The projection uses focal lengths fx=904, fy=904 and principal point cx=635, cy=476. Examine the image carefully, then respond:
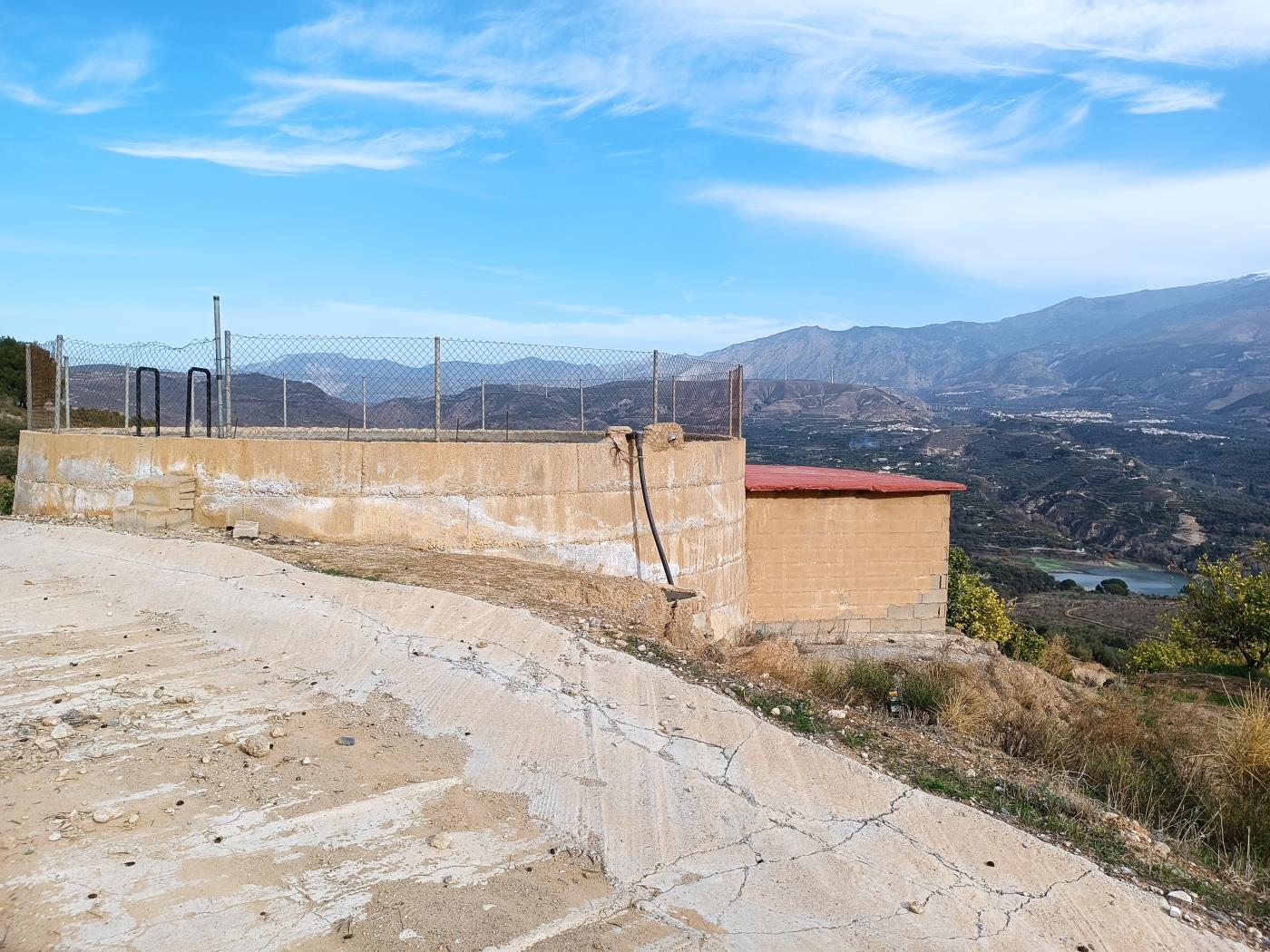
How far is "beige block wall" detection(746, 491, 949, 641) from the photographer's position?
594 inches

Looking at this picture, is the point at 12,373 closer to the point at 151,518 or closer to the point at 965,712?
the point at 151,518

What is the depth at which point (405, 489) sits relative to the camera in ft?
34.6

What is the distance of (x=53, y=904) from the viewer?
11.5 ft

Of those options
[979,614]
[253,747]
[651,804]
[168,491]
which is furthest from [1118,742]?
[979,614]

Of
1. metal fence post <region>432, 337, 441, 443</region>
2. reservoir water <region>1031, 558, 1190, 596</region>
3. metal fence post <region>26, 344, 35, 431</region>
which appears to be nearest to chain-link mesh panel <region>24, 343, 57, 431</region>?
metal fence post <region>26, 344, 35, 431</region>

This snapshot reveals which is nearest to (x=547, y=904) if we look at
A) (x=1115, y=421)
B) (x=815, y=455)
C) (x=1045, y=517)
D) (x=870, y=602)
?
(x=870, y=602)

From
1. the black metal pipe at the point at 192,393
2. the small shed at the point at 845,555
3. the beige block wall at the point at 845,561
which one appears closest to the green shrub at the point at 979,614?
the small shed at the point at 845,555

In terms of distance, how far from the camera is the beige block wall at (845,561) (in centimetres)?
1508

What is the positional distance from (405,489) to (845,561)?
811cm

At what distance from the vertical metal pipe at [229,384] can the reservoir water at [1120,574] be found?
201ft

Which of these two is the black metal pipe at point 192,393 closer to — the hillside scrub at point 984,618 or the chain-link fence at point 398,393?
the chain-link fence at point 398,393

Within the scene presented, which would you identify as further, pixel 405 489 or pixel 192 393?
pixel 192 393

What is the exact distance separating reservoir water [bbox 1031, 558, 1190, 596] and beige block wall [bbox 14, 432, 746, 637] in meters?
58.4

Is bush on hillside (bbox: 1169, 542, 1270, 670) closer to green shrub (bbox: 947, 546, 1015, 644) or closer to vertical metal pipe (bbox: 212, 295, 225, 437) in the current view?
green shrub (bbox: 947, 546, 1015, 644)
